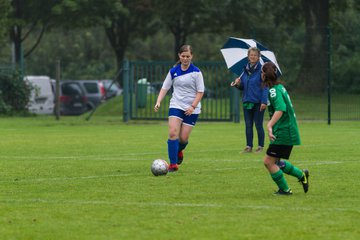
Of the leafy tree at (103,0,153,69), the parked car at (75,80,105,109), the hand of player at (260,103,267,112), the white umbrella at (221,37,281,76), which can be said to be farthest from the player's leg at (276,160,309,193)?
the leafy tree at (103,0,153,69)

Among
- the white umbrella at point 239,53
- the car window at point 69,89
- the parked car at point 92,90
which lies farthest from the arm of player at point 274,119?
the parked car at point 92,90

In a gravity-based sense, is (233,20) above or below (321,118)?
above

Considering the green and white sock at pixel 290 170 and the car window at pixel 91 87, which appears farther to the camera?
the car window at pixel 91 87

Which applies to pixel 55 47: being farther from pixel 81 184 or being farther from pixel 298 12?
pixel 81 184

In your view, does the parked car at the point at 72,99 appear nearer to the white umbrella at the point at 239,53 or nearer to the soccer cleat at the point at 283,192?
the white umbrella at the point at 239,53

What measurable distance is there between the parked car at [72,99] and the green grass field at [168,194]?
22490mm

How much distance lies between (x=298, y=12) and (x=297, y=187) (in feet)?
118

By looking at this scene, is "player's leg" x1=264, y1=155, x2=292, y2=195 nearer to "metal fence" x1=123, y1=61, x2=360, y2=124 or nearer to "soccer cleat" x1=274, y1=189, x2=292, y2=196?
"soccer cleat" x1=274, y1=189, x2=292, y2=196

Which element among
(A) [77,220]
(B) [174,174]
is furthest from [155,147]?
(A) [77,220]

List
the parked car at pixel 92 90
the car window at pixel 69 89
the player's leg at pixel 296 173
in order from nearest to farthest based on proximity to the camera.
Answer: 1. the player's leg at pixel 296 173
2. the car window at pixel 69 89
3. the parked car at pixel 92 90

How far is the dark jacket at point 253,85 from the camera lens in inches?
735

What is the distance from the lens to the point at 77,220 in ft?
32.0

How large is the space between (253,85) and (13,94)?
20.3m

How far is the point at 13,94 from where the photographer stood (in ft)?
123
